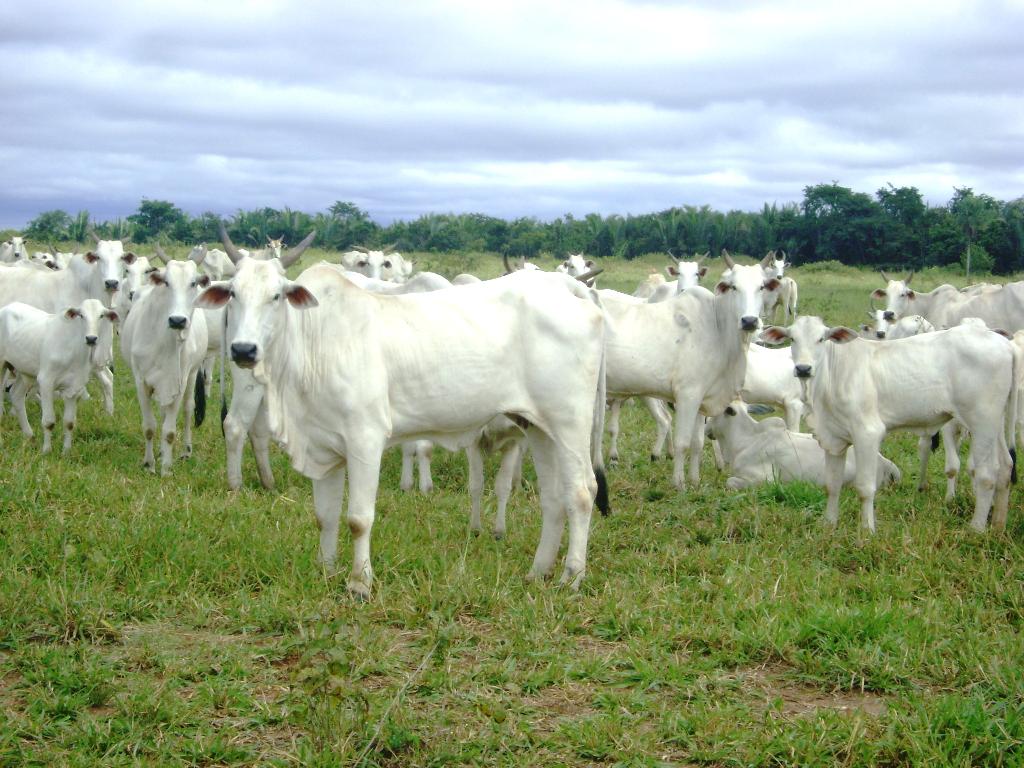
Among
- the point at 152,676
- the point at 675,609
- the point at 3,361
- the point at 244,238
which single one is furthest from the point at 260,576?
the point at 244,238

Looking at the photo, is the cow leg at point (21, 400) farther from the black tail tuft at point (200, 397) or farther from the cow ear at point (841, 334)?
the cow ear at point (841, 334)

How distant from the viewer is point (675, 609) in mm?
5395

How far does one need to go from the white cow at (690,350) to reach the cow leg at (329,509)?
3.82 metres

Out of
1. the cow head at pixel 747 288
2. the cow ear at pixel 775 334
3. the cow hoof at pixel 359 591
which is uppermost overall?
the cow head at pixel 747 288

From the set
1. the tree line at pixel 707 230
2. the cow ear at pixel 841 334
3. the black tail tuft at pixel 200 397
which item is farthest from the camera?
the tree line at pixel 707 230

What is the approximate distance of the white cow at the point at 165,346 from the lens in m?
8.81

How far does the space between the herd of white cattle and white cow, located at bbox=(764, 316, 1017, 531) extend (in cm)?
1

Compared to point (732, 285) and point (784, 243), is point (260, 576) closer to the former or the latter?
point (732, 285)

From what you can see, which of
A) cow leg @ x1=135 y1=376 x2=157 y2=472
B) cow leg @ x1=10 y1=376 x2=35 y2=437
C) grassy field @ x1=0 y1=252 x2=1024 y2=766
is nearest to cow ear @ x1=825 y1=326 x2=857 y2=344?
grassy field @ x1=0 y1=252 x2=1024 y2=766

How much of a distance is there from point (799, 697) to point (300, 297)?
9.97ft

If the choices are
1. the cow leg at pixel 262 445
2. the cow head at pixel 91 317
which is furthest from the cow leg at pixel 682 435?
the cow head at pixel 91 317

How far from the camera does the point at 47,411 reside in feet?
30.8

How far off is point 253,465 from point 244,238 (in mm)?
35898

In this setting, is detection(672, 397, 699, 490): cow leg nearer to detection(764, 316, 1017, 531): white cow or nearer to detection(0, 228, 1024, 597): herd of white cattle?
detection(0, 228, 1024, 597): herd of white cattle
